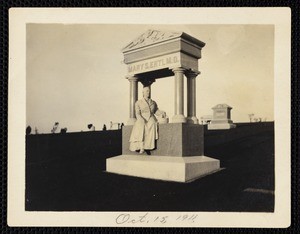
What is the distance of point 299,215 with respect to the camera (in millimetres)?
4328

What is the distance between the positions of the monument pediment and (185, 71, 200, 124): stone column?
457 mm

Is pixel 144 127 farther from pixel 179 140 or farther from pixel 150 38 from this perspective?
pixel 150 38

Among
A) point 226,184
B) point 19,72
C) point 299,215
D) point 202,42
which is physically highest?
point 202,42

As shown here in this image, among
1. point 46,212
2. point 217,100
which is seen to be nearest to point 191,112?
point 217,100

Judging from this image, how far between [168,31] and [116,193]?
5.59 ft

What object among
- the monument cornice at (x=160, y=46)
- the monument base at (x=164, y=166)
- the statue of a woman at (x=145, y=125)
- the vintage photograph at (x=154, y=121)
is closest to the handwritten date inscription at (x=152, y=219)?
the vintage photograph at (x=154, y=121)

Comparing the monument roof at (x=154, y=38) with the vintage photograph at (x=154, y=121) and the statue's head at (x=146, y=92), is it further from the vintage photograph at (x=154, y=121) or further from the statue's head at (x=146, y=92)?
the statue's head at (x=146, y=92)

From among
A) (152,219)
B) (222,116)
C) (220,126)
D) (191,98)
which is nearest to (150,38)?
(191,98)

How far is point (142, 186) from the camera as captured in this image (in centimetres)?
450

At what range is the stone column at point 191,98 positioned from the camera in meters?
4.75

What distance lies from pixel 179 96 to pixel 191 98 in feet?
0.57

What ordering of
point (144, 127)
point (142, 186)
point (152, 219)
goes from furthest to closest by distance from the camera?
point (144, 127), point (142, 186), point (152, 219)

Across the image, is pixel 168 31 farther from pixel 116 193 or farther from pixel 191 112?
pixel 116 193

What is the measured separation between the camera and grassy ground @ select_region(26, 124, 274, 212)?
434 cm
